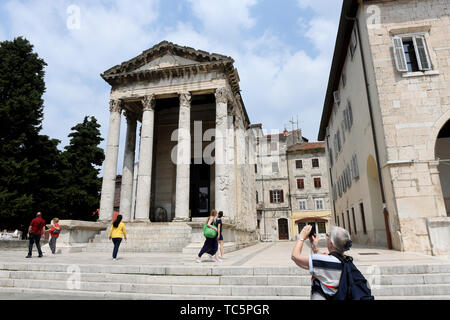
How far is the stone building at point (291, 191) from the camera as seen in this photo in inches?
1475

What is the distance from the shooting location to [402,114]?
10.5m

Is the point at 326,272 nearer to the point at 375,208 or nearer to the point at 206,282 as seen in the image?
the point at 206,282

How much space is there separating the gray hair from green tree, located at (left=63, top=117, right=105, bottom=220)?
76.8ft

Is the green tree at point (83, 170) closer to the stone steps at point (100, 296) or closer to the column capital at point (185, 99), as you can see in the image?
the column capital at point (185, 99)

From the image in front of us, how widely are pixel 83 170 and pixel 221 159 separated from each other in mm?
15021

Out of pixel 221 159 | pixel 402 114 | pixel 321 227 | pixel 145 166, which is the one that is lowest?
pixel 321 227

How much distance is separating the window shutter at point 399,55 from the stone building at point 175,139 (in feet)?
29.0


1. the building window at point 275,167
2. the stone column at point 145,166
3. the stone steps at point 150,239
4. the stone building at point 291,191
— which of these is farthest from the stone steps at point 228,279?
the building window at point 275,167

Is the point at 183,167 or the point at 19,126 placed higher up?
the point at 19,126

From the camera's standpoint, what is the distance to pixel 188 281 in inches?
228

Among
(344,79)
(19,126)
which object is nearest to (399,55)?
(344,79)

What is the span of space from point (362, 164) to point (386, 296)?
10175mm

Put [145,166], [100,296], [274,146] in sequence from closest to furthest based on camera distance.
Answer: [100,296] → [145,166] → [274,146]
